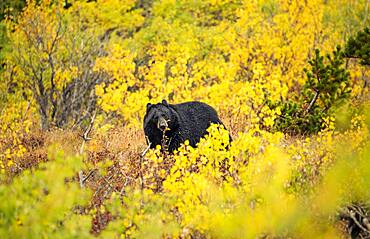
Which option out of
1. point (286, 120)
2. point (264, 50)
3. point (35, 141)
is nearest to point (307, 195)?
point (286, 120)

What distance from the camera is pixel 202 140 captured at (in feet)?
18.4

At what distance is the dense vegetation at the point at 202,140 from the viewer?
4.48m

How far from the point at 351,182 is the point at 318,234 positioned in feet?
2.58

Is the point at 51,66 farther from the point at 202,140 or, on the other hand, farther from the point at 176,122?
the point at 202,140

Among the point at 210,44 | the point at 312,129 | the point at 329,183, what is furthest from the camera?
the point at 210,44

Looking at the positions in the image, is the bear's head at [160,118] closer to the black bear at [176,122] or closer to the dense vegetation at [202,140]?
the black bear at [176,122]

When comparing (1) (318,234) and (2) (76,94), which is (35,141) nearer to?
(2) (76,94)

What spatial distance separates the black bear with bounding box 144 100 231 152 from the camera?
808cm

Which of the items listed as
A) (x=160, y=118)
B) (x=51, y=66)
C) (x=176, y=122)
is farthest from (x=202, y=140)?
(x=51, y=66)

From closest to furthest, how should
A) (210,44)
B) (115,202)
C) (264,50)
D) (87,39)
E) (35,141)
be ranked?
(115,202) < (35,141) < (264,50) < (87,39) < (210,44)

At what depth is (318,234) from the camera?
470 centimetres

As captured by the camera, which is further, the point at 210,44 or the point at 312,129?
the point at 210,44

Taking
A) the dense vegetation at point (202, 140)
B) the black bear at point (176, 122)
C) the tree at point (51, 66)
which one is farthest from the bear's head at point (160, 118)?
the tree at point (51, 66)

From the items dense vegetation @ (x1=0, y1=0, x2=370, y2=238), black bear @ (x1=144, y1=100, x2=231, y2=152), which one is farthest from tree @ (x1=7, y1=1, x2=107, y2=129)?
black bear @ (x1=144, y1=100, x2=231, y2=152)
